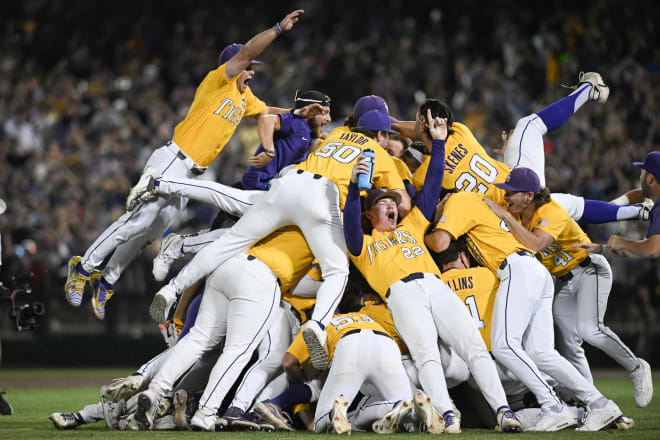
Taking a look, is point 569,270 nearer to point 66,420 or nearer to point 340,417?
point 340,417

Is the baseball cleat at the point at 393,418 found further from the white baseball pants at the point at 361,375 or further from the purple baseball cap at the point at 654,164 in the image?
the purple baseball cap at the point at 654,164

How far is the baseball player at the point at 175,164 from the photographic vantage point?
740 centimetres

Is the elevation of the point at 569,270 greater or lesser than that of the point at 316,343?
greater

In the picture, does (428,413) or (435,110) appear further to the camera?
(435,110)

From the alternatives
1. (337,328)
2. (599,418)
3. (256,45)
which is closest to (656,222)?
(599,418)

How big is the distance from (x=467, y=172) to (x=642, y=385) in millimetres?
2362

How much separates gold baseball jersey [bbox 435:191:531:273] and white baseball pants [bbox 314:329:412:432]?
1269 mm

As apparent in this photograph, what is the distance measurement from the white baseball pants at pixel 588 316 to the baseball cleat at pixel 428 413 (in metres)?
2.37

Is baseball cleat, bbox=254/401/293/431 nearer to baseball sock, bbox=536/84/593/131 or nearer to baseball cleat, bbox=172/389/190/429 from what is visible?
baseball cleat, bbox=172/389/190/429

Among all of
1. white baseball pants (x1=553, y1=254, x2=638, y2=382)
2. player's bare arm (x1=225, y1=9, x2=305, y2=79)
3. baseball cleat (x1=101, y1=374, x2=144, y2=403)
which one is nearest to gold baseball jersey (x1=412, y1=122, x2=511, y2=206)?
white baseball pants (x1=553, y1=254, x2=638, y2=382)

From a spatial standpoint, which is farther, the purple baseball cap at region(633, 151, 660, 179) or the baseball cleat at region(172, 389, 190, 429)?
the purple baseball cap at region(633, 151, 660, 179)

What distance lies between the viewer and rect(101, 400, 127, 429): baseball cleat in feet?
19.7

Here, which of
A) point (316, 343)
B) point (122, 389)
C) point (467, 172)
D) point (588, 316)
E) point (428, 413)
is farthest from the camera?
point (588, 316)

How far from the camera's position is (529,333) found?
6.25 metres
